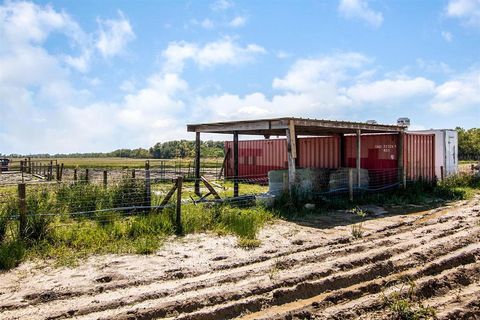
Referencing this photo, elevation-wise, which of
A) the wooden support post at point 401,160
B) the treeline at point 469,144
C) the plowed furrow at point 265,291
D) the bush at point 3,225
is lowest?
the plowed furrow at point 265,291

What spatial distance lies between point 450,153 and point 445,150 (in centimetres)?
85

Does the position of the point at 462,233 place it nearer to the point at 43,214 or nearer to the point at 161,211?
the point at 161,211

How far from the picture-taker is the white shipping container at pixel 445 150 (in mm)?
20344

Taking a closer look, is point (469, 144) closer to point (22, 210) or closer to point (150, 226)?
point (150, 226)

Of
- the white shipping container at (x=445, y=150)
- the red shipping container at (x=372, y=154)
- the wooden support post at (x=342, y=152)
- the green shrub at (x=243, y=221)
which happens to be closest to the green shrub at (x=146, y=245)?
the green shrub at (x=243, y=221)

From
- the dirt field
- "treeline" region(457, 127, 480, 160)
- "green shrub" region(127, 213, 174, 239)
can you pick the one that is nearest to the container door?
the dirt field

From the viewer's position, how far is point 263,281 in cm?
590

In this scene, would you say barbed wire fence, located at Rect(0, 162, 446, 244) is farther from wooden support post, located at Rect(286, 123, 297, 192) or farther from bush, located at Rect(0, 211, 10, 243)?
wooden support post, located at Rect(286, 123, 297, 192)

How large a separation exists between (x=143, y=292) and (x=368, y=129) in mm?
12113

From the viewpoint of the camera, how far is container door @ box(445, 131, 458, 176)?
20.9m

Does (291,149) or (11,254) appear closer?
(11,254)

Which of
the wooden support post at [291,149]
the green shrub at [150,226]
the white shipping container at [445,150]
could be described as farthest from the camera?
the white shipping container at [445,150]

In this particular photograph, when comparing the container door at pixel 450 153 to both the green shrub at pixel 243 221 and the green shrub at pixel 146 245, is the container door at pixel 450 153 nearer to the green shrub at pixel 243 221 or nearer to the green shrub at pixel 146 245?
the green shrub at pixel 243 221

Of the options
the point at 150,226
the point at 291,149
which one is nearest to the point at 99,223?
the point at 150,226
